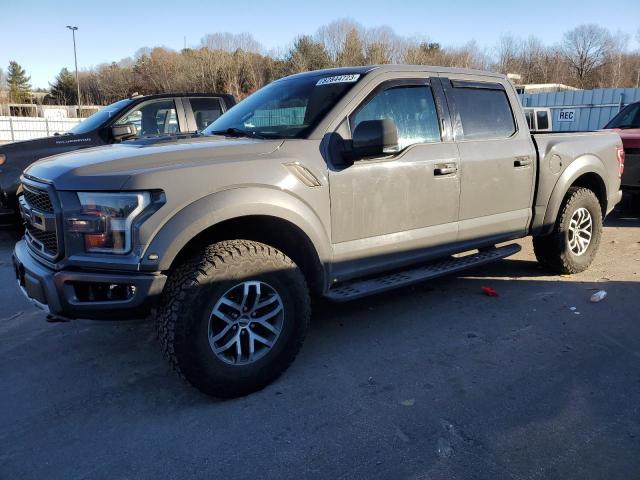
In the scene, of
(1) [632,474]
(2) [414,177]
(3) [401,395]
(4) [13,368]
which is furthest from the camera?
(2) [414,177]

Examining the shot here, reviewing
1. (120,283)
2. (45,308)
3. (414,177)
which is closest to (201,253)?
(120,283)

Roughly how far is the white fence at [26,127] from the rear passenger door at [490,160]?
2641 cm

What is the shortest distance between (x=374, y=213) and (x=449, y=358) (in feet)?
3.70

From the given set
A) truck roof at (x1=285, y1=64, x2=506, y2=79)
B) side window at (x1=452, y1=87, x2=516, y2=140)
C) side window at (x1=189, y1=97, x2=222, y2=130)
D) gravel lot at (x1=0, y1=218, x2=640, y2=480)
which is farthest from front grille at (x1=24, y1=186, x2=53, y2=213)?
side window at (x1=189, y1=97, x2=222, y2=130)

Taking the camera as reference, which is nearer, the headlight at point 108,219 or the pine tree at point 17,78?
the headlight at point 108,219

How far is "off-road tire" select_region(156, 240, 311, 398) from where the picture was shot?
279 centimetres

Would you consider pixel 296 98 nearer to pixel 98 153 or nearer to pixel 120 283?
pixel 98 153

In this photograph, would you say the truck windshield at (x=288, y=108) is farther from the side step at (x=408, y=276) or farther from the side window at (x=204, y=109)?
the side window at (x=204, y=109)

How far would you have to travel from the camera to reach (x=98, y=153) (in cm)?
321

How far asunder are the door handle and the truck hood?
1305mm

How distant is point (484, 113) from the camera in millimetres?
4473

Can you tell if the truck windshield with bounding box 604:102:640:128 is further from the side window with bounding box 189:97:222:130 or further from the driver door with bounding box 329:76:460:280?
the side window with bounding box 189:97:222:130

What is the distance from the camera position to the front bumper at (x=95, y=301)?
2.68 m

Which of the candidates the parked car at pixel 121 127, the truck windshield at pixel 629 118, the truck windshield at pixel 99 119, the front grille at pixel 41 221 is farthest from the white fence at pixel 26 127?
the front grille at pixel 41 221
